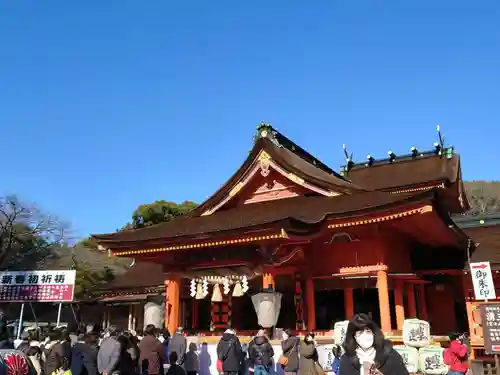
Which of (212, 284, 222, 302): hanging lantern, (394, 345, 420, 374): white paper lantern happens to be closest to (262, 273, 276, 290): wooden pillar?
(212, 284, 222, 302): hanging lantern

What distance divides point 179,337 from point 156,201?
38905mm

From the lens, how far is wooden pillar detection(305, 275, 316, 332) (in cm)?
1469

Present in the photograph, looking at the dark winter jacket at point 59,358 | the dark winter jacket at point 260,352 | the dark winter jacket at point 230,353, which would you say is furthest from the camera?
the dark winter jacket at point 230,353

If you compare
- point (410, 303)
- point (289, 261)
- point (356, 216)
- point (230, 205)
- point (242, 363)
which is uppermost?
point (230, 205)

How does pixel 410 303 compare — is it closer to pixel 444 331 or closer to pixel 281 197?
pixel 444 331

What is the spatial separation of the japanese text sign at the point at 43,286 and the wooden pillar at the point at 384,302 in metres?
12.6

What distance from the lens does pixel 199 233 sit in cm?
1483

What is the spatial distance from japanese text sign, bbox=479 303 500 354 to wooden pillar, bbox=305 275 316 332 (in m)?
4.93

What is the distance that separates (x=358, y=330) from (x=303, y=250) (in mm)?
11174

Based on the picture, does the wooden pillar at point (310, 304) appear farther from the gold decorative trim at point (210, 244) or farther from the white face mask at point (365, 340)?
the white face mask at point (365, 340)

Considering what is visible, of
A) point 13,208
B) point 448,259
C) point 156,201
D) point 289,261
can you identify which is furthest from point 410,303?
point 156,201

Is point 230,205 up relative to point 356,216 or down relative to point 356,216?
up

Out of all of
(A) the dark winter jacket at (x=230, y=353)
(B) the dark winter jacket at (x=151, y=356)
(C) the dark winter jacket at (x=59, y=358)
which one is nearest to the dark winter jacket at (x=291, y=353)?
(A) the dark winter jacket at (x=230, y=353)

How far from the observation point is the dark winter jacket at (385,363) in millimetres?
3809
